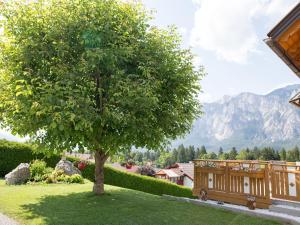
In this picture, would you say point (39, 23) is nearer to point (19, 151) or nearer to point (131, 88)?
point (131, 88)

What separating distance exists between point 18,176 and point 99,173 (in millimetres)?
8002

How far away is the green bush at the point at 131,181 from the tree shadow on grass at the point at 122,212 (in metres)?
13.3

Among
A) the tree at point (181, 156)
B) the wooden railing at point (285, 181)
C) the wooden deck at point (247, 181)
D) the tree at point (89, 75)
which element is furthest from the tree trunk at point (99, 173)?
the tree at point (181, 156)

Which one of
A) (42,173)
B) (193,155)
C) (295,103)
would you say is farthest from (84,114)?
(193,155)

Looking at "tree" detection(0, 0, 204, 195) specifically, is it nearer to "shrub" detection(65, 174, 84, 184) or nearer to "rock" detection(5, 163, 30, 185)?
"rock" detection(5, 163, 30, 185)

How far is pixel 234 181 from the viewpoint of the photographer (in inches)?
577

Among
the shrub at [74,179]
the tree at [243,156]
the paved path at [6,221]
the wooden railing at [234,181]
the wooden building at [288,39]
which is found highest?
the tree at [243,156]

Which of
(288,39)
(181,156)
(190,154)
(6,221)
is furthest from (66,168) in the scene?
(181,156)

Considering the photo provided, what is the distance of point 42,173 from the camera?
2364 cm

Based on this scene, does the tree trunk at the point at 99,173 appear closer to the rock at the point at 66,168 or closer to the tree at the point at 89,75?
the tree at the point at 89,75

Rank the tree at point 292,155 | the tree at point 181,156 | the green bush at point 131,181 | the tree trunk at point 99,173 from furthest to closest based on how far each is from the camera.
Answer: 1. the tree at point 181,156
2. the tree at point 292,155
3. the green bush at point 131,181
4. the tree trunk at point 99,173

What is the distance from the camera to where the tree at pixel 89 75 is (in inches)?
508

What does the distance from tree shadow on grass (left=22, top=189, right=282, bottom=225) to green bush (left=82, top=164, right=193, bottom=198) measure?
43.6 feet

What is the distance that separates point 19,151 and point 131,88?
62.5 ft
